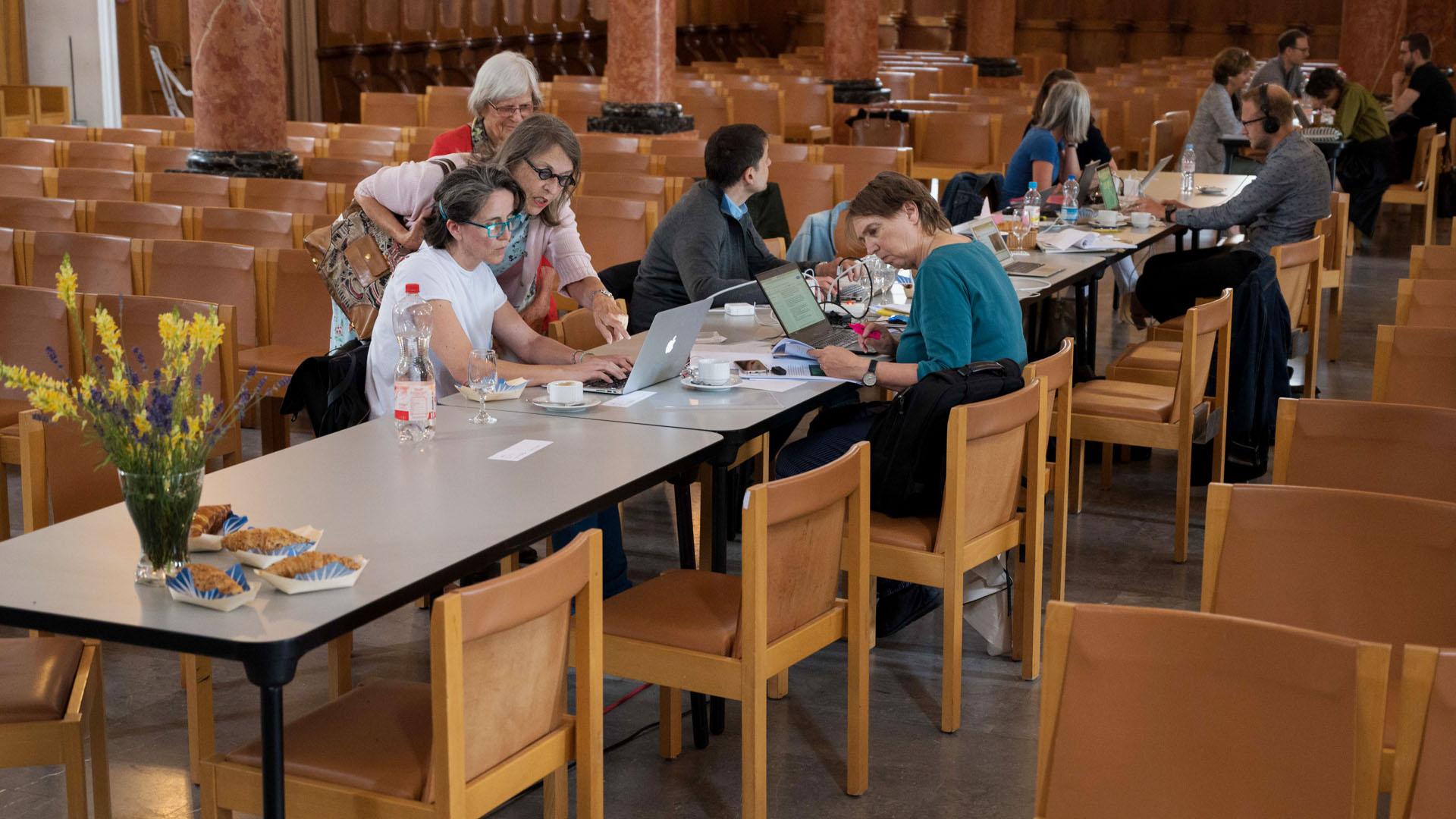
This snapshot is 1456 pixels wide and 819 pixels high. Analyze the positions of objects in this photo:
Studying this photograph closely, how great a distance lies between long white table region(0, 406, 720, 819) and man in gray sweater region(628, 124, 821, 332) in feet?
4.97

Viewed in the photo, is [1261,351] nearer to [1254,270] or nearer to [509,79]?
[1254,270]

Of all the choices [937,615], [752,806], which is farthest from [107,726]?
[937,615]

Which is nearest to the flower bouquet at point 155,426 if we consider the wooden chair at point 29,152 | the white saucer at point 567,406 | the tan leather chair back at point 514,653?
the tan leather chair back at point 514,653

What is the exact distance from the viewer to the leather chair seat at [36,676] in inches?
100

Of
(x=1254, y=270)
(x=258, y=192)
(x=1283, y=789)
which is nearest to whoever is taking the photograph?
(x=1283, y=789)

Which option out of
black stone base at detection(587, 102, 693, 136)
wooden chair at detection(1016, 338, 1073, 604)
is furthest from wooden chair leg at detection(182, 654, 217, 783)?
black stone base at detection(587, 102, 693, 136)

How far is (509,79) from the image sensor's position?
192 inches

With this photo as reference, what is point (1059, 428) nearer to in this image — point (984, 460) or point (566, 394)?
point (984, 460)

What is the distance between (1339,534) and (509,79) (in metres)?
3.11

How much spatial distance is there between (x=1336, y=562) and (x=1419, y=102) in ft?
34.0

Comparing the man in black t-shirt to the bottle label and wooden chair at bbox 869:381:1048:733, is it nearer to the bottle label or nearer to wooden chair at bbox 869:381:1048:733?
wooden chair at bbox 869:381:1048:733

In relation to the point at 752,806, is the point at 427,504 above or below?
above

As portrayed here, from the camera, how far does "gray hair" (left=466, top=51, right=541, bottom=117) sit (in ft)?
16.0

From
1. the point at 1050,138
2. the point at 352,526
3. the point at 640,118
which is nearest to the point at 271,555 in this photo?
the point at 352,526
